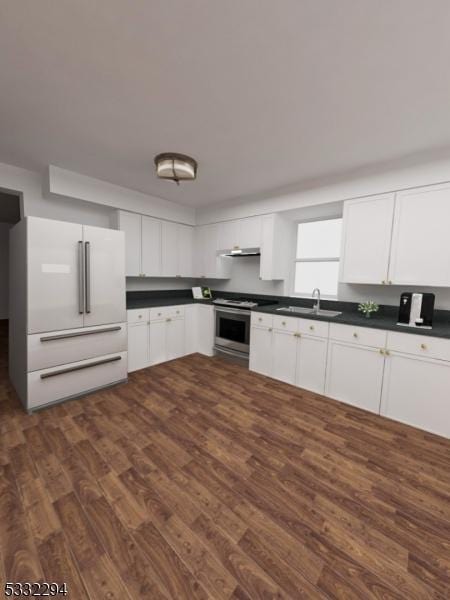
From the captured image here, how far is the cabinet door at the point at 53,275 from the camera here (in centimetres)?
230

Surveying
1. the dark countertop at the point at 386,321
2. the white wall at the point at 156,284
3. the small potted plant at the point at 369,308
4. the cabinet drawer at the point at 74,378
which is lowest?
the cabinet drawer at the point at 74,378

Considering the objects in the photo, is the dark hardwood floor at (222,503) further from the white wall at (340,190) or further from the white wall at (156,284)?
the white wall at (340,190)

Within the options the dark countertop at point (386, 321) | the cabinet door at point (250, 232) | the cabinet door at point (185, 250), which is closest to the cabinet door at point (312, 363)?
the dark countertop at point (386, 321)

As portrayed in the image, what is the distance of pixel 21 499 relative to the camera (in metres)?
1.46

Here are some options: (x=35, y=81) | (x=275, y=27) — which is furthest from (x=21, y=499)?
(x=275, y=27)

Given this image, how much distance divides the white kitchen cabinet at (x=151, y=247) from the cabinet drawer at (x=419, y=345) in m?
3.37

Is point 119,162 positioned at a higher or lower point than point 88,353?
higher

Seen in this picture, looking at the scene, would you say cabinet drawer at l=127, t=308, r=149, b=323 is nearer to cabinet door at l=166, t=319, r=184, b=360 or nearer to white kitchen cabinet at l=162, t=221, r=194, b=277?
cabinet door at l=166, t=319, r=184, b=360

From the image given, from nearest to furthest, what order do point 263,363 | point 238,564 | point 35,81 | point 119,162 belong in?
point 238,564 → point 35,81 → point 119,162 → point 263,363

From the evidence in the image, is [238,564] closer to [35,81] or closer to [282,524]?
[282,524]

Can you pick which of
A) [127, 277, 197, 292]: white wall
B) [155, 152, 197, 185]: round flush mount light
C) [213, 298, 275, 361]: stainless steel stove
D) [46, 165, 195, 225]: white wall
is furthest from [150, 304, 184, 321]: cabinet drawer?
[155, 152, 197, 185]: round flush mount light

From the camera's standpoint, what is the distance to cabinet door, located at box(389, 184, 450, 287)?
2352 mm

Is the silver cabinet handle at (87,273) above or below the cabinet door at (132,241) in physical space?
below

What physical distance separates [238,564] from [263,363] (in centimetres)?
233
